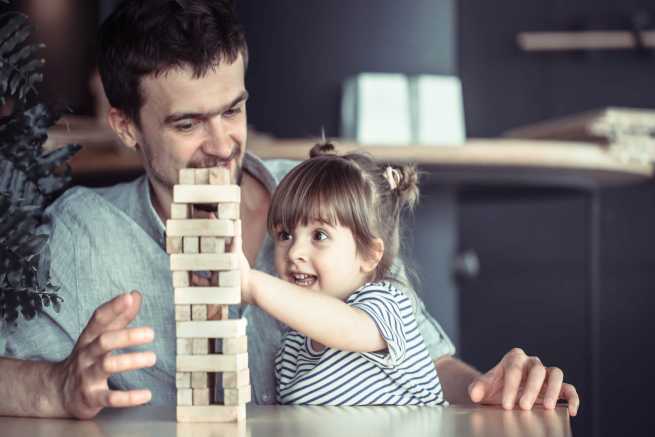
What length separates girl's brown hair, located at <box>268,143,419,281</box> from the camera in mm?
1445

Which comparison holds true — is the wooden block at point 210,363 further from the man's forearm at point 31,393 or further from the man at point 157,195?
the man at point 157,195

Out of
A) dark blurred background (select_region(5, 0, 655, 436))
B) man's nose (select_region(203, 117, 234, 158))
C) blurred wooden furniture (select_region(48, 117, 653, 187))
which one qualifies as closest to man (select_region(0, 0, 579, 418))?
man's nose (select_region(203, 117, 234, 158))

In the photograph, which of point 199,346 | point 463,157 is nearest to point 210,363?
point 199,346

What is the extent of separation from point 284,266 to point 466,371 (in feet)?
1.08

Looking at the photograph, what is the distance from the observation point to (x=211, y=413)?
102 cm

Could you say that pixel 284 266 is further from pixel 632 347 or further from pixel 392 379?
pixel 632 347

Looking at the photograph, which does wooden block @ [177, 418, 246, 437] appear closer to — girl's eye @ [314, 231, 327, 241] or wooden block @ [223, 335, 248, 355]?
wooden block @ [223, 335, 248, 355]

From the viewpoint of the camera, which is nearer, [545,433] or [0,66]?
[545,433]

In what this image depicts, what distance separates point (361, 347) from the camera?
4.03ft

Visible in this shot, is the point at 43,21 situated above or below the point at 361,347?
above

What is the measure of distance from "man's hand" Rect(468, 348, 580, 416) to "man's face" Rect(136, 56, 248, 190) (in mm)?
582

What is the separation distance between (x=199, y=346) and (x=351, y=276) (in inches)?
19.5

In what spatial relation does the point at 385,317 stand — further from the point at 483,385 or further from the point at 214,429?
the point at 214,429

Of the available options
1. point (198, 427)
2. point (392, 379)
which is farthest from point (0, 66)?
point (392, 379)
